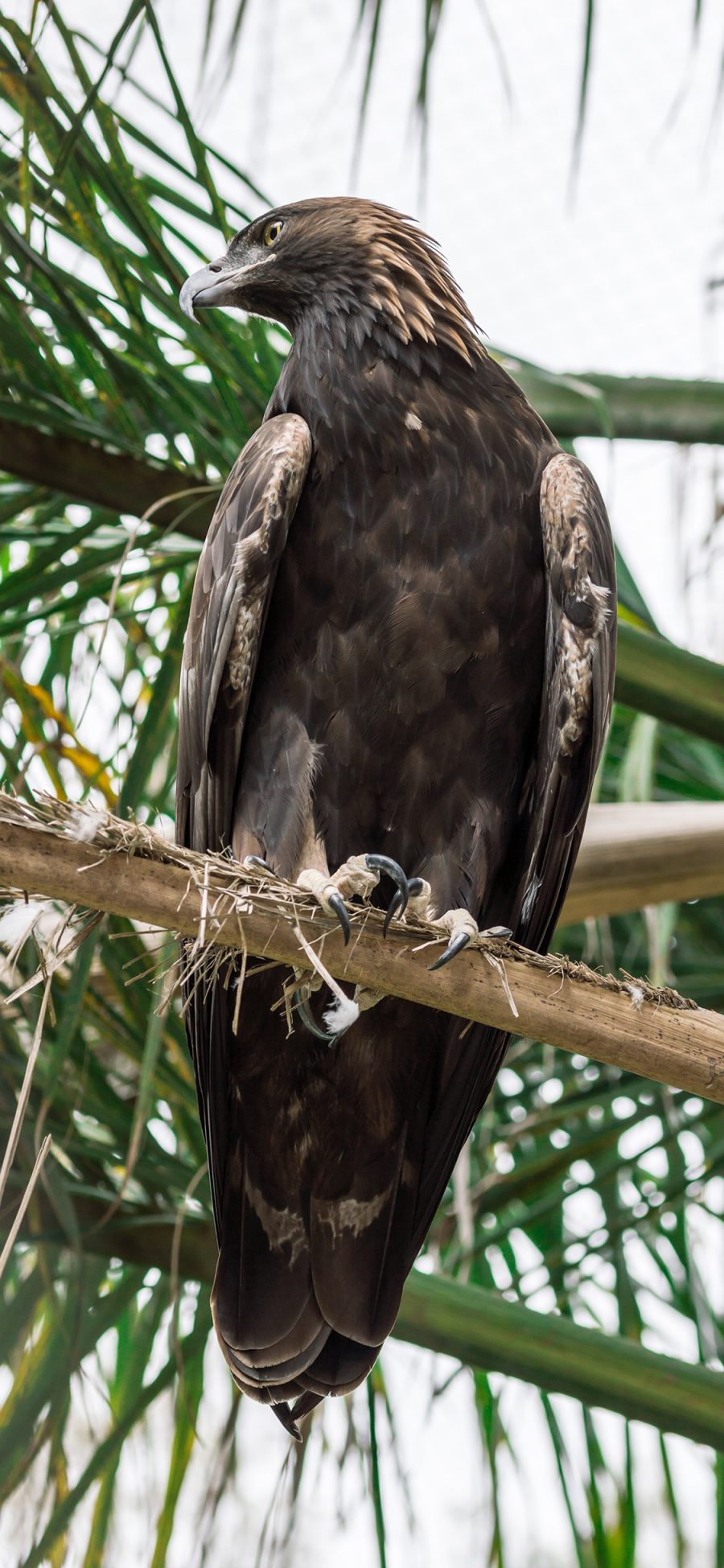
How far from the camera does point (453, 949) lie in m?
1.88

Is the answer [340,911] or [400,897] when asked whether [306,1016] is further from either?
[340,911]

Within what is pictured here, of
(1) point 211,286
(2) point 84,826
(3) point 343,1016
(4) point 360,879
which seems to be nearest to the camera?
(2) point 84,826

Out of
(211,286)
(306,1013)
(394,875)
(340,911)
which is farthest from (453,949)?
(211,286)

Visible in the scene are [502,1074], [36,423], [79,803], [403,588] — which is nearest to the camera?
[79,803]

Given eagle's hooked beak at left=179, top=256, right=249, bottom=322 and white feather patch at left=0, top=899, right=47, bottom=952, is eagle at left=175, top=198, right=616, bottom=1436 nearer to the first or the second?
eagle's hooked beak at left=179, top=256, right=249, bottom=322

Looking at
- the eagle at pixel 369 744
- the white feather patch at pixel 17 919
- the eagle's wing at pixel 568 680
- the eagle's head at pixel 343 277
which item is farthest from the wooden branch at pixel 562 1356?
the eagle's head at pixel 343 277

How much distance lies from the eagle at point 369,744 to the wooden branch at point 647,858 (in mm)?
49

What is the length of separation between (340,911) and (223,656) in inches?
29.6

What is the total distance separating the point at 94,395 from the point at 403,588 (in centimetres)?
90

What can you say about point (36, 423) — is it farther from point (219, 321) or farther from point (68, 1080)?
point (68, 1080)

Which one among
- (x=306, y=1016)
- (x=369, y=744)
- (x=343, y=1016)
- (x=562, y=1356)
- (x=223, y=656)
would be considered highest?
(x=223, y=656)

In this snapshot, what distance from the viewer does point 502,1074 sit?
161 inches

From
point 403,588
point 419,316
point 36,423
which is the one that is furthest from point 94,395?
point 403,588

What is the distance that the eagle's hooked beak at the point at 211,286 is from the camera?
8.47 feet
